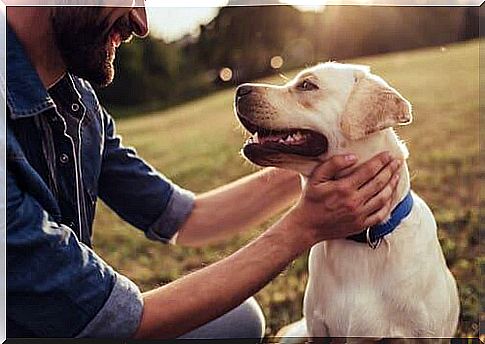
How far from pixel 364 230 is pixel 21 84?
918 mm

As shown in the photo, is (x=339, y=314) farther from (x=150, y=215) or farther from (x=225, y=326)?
(x=150, y=215)

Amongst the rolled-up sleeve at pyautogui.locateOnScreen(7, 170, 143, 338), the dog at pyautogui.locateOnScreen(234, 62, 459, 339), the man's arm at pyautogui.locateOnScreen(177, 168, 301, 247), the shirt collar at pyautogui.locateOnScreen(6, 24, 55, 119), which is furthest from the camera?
the man's arm at pyautogui.locateOnScreen(177, 168, 301, 247)

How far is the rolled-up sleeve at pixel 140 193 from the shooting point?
2.31 meters

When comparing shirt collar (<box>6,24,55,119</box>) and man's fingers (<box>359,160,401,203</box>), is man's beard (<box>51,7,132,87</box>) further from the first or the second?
man's fingers (<box>359,160,401,203</box>)

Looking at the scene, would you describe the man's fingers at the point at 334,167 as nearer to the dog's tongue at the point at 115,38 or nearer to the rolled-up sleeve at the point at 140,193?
the rolled-up sleeve at the point at 140,193

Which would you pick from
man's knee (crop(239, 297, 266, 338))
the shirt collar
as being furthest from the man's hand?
the shirt collar

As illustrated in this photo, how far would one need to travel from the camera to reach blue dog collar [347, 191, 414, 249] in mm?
2082

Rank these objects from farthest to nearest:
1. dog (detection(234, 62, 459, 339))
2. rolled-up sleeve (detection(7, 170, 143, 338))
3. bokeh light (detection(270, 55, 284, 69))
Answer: bokeh light (detection(270, 55, 284, 69))
dog (detection(234, 62, 459, 339))
rolled-up sleeve (detection(7, 170, 143, 338))

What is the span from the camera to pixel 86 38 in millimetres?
2008

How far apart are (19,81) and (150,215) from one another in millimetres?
Result: 605

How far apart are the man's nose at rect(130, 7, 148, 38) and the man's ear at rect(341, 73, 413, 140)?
1.86 feet

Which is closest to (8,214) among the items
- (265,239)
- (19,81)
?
(19,81)

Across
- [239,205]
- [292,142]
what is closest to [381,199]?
[292,142]

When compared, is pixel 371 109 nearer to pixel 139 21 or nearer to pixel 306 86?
pixel 306 86
